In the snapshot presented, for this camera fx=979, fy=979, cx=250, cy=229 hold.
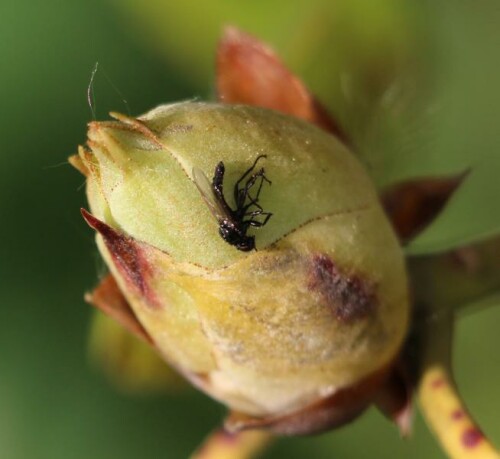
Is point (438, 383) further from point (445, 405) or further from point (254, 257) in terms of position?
point (254, 257)

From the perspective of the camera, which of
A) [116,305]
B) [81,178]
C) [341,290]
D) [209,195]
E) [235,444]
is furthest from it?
[81,178]

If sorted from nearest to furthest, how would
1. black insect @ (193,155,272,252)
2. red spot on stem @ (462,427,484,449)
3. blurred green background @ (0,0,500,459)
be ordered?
black insect @ (193,155,272,252)
red spot on stem @ (462,427,484,449)
blurred green background @ (0,0,500,459)

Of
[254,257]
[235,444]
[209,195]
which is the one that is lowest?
[235,444]

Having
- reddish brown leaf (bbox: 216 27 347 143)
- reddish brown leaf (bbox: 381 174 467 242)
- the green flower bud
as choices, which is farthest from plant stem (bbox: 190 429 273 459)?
reddish brown leaf (bbox: 216 27 347 143)

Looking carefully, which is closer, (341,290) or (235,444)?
(341,290)

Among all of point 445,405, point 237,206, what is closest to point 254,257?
point 237,206

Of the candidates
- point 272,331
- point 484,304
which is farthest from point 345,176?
point 484,304

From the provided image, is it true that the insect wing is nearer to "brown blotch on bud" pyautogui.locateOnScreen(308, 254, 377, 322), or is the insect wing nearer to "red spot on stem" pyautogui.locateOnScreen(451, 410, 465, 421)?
"brown blotch on bud" pyautogui.locateOnScreen(308, 254, 377, 322)
